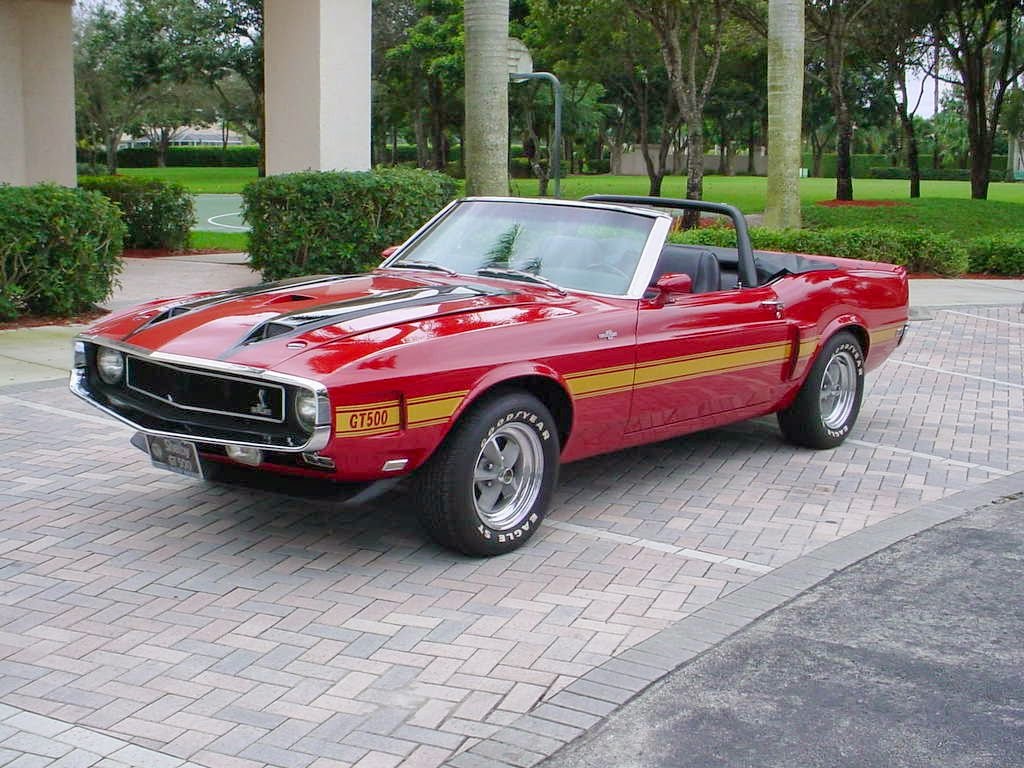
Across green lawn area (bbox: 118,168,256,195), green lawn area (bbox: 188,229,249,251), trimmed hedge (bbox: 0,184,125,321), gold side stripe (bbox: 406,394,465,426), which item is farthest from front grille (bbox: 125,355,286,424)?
green lawn area (bbox: 118,168,256,195)

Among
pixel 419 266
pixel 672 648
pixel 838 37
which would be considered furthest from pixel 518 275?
pixel 838 37

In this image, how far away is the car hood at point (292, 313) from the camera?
18.1ft

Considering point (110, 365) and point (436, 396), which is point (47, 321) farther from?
point (436, 396)

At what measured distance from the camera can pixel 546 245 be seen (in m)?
6.96

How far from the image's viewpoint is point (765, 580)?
570 centimetres

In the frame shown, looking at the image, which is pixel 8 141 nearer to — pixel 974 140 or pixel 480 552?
pixel 480 552

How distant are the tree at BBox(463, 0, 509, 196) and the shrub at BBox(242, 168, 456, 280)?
90 centimetres

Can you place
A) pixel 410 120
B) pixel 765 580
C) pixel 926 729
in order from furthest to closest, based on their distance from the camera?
pixel 410 120
pixel 765 580
pixel 926 729

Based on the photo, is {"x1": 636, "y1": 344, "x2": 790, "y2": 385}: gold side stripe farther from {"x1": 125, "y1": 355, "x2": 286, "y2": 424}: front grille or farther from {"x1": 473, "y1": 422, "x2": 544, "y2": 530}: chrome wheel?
{"x1": 125, "y1": 355, "x2": 286, "y2": 424}: front grille

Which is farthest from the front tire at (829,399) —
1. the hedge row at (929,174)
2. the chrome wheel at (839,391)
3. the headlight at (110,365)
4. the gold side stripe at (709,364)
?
the hedge row at (929,174)

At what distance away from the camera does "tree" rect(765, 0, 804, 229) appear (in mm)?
18094

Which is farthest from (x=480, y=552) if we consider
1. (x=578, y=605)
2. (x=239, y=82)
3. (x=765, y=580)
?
(x=239, y=82)

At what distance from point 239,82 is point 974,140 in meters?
42.8

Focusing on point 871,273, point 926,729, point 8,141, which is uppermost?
point 8,141
